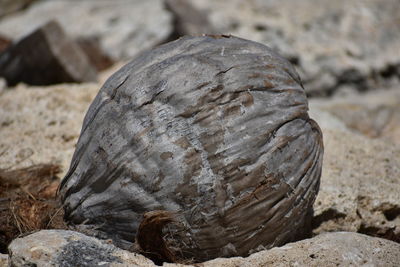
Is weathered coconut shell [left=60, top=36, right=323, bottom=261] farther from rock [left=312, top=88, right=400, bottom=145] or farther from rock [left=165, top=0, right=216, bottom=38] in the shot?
rock [left=165, top=0, right=216, bottom=38]

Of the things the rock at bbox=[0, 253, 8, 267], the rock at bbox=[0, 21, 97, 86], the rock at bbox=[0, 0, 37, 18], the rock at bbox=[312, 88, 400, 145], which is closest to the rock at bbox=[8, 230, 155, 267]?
the rock at bbox=[0, 253, 8, 267]

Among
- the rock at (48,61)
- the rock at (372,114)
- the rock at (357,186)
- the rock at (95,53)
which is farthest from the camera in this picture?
the rock at (95,53)

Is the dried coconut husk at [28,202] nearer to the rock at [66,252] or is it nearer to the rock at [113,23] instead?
the rock at [66,252]

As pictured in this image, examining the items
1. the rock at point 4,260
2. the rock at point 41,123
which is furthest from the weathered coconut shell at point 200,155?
the rock at point 41,123

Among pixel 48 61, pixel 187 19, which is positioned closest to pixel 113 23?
pixel 187 19

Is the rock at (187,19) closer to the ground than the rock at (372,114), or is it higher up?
higher up

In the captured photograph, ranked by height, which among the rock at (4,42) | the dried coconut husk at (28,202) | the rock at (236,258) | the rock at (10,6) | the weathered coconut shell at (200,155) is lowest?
the rock at (10,6)
